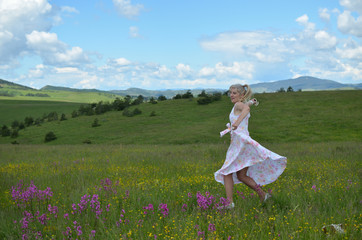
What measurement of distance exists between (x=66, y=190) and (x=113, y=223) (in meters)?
3.07

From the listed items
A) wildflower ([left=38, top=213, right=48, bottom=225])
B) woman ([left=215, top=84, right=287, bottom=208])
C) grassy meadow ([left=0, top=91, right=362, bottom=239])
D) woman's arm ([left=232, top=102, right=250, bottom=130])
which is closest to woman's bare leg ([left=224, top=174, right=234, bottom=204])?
woman ([left=215, top=84, right=287, bottom=208])

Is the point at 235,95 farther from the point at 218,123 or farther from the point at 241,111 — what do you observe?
the point at 218,123

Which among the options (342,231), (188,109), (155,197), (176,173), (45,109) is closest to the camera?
(342,231)

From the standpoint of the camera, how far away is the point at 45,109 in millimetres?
123125

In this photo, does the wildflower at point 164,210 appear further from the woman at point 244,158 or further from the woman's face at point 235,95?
the woman's face at point 235,95

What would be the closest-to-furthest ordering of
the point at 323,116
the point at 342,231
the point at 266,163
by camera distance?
the point at 342,231, the point at 266,163, the point at 323,116

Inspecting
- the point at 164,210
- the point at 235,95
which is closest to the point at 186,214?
the point at 164,210

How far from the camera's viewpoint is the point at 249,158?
6008mm

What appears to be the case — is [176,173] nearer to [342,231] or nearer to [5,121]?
[342,231]

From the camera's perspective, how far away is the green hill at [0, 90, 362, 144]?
3156cm

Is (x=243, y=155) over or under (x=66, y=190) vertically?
over

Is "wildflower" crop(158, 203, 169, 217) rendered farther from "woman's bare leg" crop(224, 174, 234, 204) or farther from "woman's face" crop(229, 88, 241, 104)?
"woman's face" crop(229, 88, 241, 104)

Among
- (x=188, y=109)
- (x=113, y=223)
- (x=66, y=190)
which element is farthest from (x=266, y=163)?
(x=188, y=109)

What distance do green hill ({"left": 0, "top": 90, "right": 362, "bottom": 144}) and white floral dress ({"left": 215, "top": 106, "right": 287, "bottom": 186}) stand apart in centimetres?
2303
